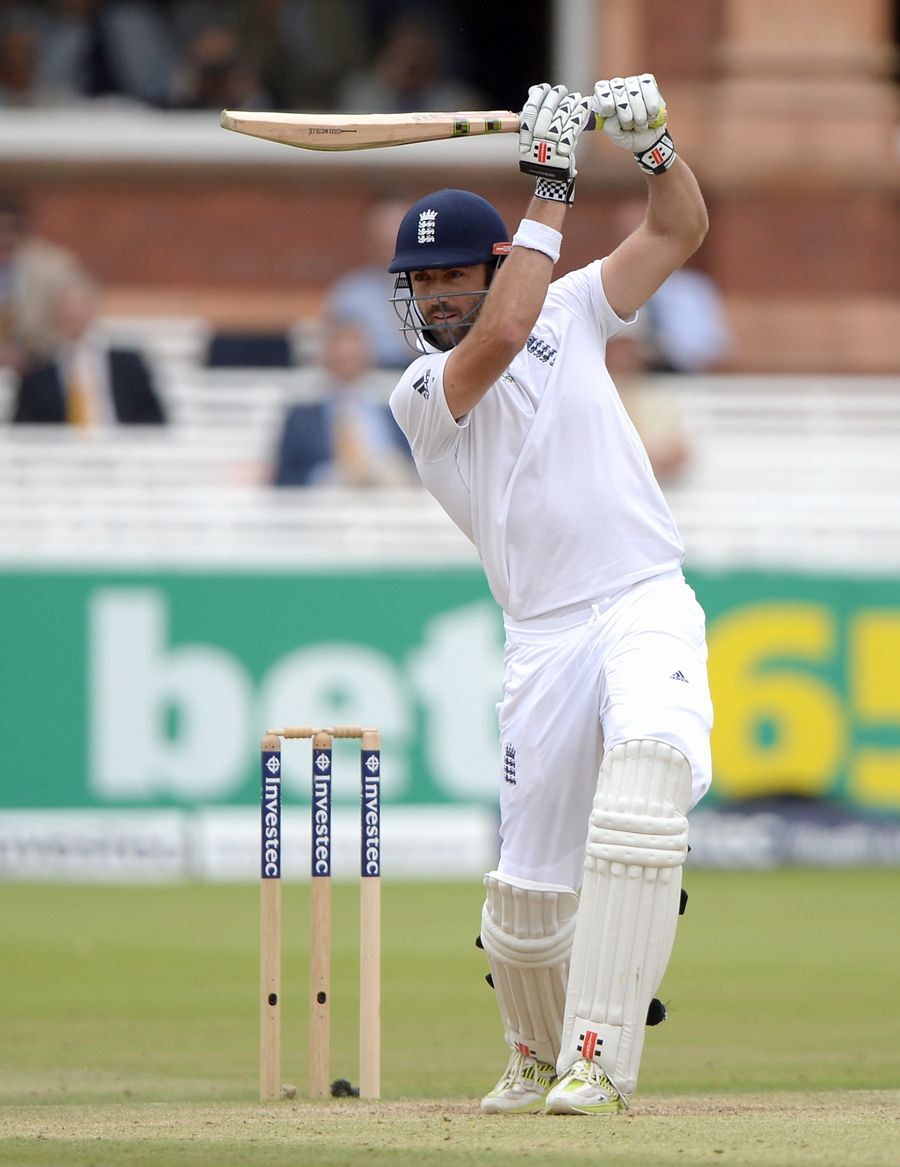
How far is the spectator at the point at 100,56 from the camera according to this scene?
15.0 m

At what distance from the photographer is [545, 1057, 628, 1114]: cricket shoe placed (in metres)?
4.45

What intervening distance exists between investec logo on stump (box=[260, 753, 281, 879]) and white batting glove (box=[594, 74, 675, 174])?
148cm

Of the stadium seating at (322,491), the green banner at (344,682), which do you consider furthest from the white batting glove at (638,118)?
the stadium seating at (322,491)

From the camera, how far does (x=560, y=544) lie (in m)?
4.80

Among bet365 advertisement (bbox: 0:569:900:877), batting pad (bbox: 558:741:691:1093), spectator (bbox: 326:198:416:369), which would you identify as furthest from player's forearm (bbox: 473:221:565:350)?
spectator (bbox: 326:198:416:369)

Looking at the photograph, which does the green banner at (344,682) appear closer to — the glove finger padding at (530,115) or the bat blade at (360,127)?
the bat blade at (360,127)

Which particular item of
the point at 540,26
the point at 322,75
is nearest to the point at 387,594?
the point at 322,75

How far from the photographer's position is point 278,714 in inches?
419

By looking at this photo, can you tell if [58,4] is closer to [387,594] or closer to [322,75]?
[322,75]

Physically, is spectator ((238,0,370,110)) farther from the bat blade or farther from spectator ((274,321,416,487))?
the bat blade

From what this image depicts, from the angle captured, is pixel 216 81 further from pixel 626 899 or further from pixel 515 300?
pixel 626 899

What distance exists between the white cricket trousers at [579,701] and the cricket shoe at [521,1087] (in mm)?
A: 411

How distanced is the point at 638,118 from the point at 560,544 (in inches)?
34.5

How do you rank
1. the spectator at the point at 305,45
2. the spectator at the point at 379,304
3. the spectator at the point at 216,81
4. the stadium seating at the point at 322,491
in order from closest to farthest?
the stadium seating at the point at 322,491
the spectator at the point at 379,304
the spectator at the point at 216,81
the spectator at the point at 305,45
